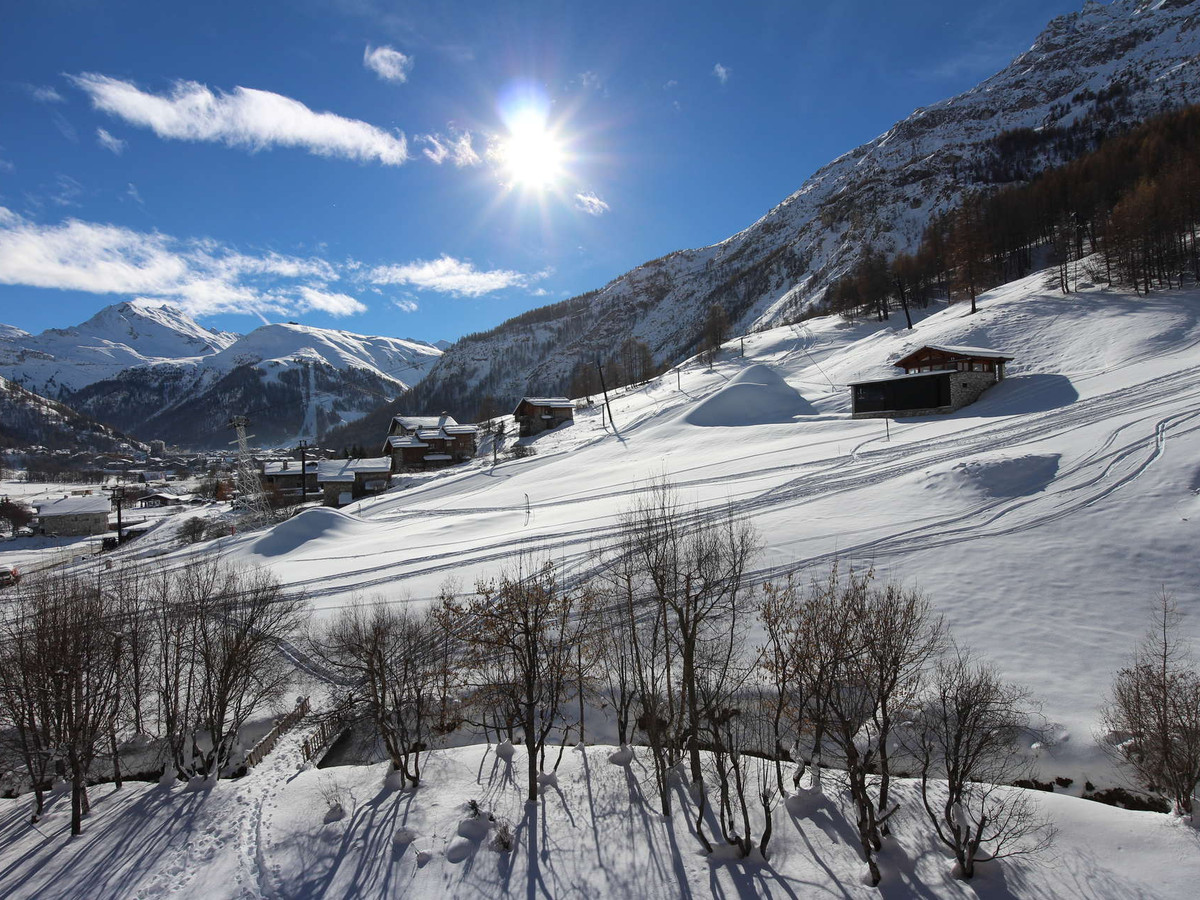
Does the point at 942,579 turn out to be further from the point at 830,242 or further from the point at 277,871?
the point at 830,242

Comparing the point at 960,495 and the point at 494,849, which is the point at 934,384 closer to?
the point at 960,495

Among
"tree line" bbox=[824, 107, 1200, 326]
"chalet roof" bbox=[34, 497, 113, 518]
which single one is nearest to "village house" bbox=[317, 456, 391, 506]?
"chalet roof" bbox=[34, 497, 113, 518]

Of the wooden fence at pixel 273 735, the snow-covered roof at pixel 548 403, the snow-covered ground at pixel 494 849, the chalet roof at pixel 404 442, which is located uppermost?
the snow-covered roof at pixel 548 403

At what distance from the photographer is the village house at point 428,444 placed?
72125mm

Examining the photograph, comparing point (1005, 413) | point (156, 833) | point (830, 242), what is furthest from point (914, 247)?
point (156, 833)

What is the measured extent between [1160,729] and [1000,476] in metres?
16.7

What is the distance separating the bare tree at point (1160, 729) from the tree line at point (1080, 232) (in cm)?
5582

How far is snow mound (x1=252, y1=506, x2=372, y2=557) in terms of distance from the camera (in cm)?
3715

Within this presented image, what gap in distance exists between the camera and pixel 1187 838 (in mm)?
10773

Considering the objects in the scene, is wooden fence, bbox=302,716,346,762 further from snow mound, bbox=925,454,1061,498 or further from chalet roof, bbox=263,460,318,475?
chalet roof, bbox=263,460,318,475

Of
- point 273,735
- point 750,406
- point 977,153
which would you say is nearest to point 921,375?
point 750,406

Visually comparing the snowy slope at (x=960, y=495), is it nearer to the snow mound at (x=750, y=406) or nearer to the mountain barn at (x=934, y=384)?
the snow mound at (x=750, y=406)

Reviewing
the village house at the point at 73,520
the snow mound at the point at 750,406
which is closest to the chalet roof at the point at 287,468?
the village house at the point at 73,520

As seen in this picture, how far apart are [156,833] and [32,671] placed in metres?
5.98
